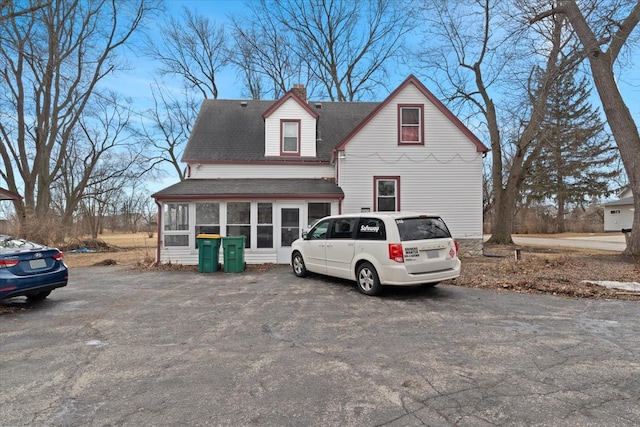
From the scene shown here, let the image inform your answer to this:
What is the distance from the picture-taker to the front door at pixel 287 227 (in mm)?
13656

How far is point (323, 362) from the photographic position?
4211 mm

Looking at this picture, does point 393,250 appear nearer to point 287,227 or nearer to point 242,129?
point 287,227

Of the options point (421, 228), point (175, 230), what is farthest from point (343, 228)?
point (175, 230)

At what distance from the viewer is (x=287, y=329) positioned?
555cm

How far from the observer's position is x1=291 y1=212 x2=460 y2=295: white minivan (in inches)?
288

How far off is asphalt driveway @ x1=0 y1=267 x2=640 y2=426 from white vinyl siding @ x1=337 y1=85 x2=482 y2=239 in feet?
25.1

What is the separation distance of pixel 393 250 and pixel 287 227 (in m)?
7.03

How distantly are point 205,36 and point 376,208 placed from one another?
27081 mm

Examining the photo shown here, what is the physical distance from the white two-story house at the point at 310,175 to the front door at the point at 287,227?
4 cm

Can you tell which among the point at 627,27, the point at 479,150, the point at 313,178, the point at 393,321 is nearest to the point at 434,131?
the point at 479,150

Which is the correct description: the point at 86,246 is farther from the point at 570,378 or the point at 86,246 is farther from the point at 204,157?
the point at 570,378

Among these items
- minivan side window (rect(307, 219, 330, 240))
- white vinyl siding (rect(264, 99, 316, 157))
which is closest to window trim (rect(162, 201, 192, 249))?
white vinyl siding (rect(264, 99, 316, 157))

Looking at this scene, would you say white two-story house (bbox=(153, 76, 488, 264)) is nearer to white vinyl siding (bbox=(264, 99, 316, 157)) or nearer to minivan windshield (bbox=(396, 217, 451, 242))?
white vinyl siding (bbox=(264, 99, 316, 157))

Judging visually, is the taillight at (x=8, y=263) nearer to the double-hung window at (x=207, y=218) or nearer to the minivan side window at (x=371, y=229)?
the minivan side window at (x=371, y=229)
